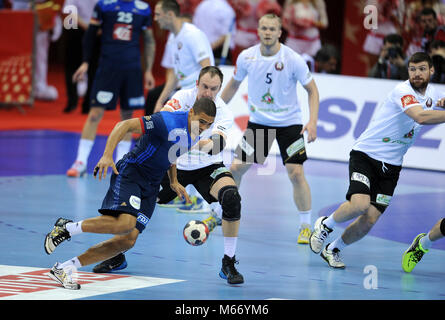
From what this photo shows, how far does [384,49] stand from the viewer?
15.5 m

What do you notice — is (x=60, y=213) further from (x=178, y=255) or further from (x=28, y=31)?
(x=28, y=31)

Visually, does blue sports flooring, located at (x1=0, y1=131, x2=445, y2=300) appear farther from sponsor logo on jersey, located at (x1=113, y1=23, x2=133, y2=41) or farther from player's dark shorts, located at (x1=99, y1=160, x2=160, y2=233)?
sponsor logo on jersey, located at (x1=113, y1=23, x2=133, y2=41)

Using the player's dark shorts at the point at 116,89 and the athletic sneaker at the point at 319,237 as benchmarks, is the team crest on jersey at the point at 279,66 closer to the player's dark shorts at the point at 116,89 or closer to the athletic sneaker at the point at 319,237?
the athletic sneaker at the point at 319,237

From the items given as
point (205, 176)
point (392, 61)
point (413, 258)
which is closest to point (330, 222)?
point (413, 258)

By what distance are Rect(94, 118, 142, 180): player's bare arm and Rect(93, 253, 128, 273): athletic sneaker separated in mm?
984

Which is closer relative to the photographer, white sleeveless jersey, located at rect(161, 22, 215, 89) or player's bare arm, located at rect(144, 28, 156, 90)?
white sleeveless jersey, located at rect(161, 22, 215, 89)

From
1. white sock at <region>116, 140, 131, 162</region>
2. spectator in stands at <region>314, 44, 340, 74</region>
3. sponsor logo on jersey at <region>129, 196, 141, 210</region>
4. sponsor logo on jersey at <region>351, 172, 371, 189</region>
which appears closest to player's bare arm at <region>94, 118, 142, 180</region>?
sponsor logo on jersey at <region>129, 196, 141, 210</region>

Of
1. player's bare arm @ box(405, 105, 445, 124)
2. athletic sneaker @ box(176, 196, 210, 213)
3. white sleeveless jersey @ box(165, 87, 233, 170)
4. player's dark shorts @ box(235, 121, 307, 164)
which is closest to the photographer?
player's bare arm @ box(405, 105, 445, 124)

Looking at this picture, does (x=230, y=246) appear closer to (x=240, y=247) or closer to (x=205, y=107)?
(x=205, y=107)

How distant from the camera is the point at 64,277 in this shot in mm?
7297

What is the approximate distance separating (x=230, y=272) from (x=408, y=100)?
229 cm

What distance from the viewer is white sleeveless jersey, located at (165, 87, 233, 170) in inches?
333
